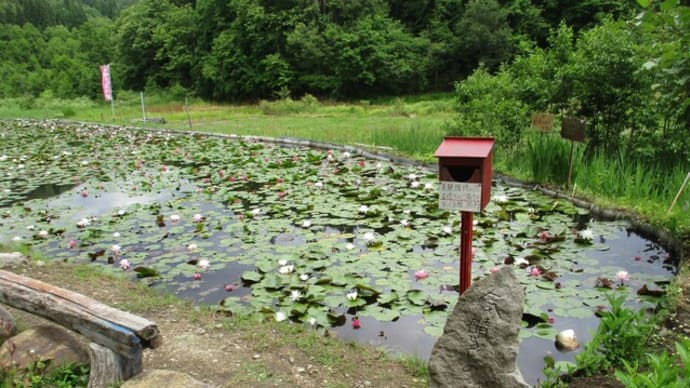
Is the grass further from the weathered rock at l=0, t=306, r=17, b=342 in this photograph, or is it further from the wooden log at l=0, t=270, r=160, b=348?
the weathered rock at l=0, t=306, r=17, b=342

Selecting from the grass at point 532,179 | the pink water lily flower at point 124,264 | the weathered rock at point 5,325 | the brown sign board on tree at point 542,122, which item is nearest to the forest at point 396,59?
the grass at point 532,179

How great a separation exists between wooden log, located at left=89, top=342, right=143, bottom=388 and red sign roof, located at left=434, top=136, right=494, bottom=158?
1.69m

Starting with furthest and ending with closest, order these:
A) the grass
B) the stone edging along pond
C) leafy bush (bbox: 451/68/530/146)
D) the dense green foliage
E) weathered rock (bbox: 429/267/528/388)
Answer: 1. leafy bush (bbox: 451/68/530/146)
2. the dense green foliage
3. the stone edging along pond
4. the grass
5. weathered rock (bbox: 429/267/528/388)

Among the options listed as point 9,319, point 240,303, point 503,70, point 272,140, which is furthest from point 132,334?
point 272,140

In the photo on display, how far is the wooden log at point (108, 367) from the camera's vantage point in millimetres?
2151

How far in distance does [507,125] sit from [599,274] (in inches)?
157

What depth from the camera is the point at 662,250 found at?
13.6 feet

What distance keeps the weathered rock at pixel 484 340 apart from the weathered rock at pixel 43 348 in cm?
176

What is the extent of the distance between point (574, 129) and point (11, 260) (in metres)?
5.42

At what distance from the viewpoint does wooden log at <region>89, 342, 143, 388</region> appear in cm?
215

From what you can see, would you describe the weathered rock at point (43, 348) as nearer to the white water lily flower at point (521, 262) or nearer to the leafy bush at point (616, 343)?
the leafy bush at point (616, 343)

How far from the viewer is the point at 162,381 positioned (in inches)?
84.8

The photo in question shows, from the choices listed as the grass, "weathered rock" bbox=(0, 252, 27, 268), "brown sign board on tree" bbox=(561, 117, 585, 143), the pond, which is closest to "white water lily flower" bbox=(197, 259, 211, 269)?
the pond

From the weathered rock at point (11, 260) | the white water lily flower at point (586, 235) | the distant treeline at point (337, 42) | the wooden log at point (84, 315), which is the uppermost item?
the distant treeline at point (337, 42)
